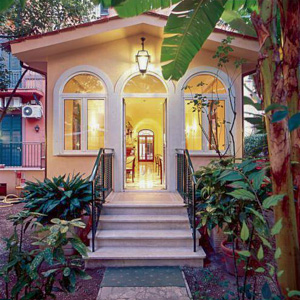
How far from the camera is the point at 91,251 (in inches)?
152

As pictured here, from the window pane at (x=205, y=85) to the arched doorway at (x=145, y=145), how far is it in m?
14.4

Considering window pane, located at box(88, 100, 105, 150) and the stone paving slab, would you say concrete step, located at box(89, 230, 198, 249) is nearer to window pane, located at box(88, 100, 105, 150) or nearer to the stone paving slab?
the stone paving slab

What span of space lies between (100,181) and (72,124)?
192cm

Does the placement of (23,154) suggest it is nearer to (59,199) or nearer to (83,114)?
(83,114)

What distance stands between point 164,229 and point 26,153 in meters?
9.13

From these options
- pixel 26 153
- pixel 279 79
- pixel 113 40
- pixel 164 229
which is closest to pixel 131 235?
pixel 164 229

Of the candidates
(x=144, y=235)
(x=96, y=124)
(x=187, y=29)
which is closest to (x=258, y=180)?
(x=187, y=29)

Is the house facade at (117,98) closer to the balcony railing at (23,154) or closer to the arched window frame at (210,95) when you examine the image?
the arched window frame at (210,95)

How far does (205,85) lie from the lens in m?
6.03

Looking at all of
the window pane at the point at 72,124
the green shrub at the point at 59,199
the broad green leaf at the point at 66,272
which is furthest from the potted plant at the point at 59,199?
the broad green leaf at the point at 66,272

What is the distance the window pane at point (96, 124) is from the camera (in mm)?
6043

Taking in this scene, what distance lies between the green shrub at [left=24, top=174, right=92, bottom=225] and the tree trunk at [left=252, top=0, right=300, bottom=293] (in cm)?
305

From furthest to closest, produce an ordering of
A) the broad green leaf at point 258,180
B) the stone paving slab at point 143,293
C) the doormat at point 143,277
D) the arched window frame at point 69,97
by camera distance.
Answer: the arched window frame at point 69,97
the doormat at point 143,277
the stone paving slab at point 143,293
the broad green leaf at point 258,180

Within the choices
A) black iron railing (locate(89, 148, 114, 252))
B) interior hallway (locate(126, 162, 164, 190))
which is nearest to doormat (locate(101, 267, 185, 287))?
black iron railing (locate(89, 148, 114, 252))
